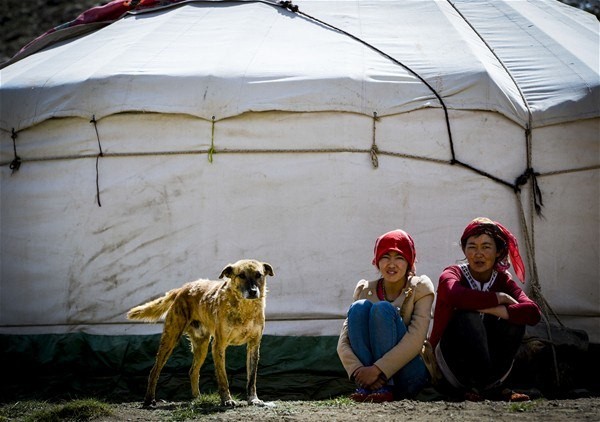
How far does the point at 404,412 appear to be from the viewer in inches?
139

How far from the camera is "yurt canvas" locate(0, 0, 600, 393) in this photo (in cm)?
504

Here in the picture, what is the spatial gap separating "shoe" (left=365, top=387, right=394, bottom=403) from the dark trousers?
0.32 meters

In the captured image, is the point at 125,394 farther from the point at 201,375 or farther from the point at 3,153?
the point at 3,153

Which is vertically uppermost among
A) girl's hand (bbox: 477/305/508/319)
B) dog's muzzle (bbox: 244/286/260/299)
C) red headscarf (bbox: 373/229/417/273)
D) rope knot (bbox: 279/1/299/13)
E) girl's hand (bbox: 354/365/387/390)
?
rope knot (bbox: 279/1/299/13)

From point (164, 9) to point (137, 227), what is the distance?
2072 millimetres

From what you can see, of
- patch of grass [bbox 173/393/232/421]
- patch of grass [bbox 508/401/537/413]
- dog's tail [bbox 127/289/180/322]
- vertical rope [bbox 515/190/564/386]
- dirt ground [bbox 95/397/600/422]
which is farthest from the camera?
vertical rope [bbox 515/190/564/386]

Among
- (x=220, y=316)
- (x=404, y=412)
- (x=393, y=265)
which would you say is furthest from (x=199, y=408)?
(x=393, y=265)

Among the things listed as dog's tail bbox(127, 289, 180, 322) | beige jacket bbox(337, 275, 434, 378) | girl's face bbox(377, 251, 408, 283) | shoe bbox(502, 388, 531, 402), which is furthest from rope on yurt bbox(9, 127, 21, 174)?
shoe bbox(502, 388, 531, 402)

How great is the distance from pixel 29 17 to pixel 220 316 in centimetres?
1258

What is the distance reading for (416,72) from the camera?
203 inches

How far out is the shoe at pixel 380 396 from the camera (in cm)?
376

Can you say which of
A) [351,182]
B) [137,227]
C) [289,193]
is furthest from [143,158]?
[351,182]

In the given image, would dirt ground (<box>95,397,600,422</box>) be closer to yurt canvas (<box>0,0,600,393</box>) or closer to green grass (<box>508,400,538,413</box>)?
green grass (<box>508,400,538,413</box>)

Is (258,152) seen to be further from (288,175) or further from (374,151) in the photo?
(374,151)
